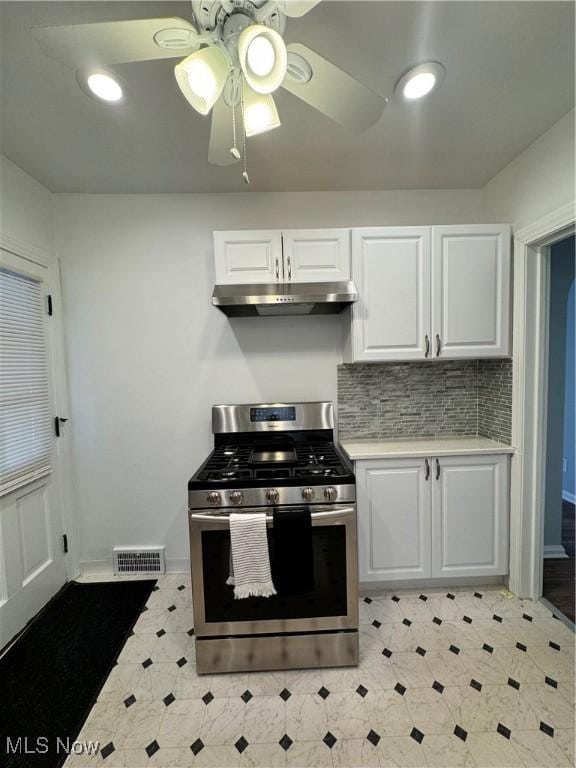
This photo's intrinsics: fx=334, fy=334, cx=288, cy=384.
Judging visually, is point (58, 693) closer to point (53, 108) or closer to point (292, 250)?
point (292, 250)

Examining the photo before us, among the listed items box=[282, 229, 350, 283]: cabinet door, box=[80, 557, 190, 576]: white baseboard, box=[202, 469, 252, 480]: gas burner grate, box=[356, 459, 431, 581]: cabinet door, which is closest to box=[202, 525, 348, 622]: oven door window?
box=[202, 469, 252, 480]: gas burner grate


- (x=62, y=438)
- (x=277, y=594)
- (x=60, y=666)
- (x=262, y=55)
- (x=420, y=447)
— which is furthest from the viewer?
(x=62, y=438)

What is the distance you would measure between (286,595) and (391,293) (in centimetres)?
176

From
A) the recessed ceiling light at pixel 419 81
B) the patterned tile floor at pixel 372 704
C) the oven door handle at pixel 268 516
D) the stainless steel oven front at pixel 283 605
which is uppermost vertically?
the recessed ceiling light at pixel 419 81

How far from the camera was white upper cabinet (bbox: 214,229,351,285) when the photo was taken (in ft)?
6.66

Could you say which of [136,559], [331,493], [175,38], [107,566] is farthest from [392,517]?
[175,38]

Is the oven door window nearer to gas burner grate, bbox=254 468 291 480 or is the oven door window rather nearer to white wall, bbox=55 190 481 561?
gas burner grate, bbox=254 468 291 480

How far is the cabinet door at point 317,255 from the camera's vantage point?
203 cm

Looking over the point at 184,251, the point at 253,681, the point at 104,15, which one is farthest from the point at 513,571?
the point at 104,15

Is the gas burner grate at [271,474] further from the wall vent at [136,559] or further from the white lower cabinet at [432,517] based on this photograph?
the wall vent at [136,559]

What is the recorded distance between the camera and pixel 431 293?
2.07 metres

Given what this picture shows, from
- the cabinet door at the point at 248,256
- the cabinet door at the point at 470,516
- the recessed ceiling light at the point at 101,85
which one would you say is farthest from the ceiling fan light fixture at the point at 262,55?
the cabinet door at the point at 470,516

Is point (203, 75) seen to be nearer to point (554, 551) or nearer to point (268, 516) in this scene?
point (268, 516)

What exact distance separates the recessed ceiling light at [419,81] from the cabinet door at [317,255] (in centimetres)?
68
